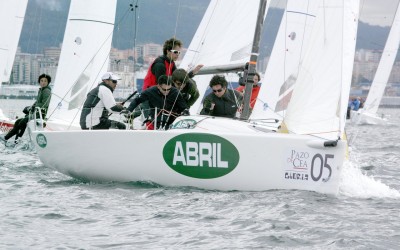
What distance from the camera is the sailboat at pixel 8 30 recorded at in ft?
55.1

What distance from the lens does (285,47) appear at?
902 centimetres

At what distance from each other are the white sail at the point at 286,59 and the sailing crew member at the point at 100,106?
1376 millimetres

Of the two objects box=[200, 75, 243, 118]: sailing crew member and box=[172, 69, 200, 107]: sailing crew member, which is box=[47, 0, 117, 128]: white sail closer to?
box=[172, 69, 200, 107]: sailing crew member

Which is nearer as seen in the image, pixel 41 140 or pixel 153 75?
pixel 41 140

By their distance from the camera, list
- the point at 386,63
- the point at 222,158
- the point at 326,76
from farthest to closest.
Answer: the point at 386,63, the point at 326,76, the point at 222,158

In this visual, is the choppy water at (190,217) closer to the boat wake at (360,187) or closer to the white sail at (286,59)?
the boat wake at (360,187)

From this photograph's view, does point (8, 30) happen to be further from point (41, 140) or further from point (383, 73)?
point (383, 73)

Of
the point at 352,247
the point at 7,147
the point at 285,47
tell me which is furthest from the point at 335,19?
→ the point at 7,147

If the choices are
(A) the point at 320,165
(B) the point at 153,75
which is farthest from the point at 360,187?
(B) the point at 153,75

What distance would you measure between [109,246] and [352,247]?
1.45 m

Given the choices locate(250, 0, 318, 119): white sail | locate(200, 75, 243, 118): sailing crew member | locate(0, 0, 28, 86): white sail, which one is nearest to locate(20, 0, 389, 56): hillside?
locate(0, 0, 28, 86): white sail

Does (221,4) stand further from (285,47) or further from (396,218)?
(396,218)

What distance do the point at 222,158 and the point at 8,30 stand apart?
10.6 m

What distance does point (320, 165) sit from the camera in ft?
23.9
